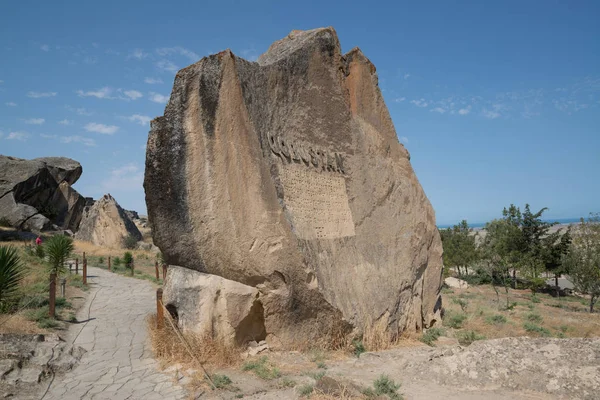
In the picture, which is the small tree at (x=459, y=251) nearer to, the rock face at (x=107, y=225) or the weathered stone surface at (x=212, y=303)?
the rock face at (x=107, y=225)

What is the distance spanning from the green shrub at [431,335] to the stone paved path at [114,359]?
5378 millimetres

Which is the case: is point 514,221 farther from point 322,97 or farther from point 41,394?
point 41,394

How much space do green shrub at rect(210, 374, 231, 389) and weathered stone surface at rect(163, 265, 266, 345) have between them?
2.82ft

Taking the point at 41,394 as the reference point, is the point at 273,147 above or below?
above

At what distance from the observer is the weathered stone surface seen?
21.7 ft

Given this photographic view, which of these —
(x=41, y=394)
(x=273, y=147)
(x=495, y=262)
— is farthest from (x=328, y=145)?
(x=495, y=262)

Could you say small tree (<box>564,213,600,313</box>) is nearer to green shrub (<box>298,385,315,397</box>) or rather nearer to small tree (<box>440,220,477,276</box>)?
small tree (<box>440,220,477,276</box>)

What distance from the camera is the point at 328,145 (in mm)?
9047

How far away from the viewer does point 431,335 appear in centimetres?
905

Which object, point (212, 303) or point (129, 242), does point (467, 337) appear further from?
point (129, 242)

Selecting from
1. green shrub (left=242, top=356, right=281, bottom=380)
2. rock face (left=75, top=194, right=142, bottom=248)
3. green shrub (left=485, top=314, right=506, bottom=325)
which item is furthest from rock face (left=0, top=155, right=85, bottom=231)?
green shrub (left=485, top=314, right=506, bottom=325)

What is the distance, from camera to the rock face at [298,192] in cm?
673

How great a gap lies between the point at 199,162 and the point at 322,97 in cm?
358

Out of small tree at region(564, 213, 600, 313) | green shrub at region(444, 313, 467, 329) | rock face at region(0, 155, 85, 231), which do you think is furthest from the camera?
rock face at region(0, 155, 85, 231)
